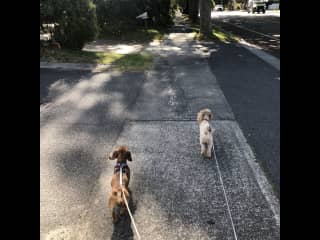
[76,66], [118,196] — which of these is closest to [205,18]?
[76,66]

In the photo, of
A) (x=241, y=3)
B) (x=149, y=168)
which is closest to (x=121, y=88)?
(x=149, y=168)

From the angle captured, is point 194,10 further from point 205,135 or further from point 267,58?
point 205,135

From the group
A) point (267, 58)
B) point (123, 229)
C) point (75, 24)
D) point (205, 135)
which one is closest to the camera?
point (123, 229)

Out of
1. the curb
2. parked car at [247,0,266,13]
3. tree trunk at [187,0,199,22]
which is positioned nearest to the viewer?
the curb

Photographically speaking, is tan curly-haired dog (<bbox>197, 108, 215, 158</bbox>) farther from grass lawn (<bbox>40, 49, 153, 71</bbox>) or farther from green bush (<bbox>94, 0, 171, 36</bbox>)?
green bush (<bbox>94, 0, 171, 36</bbox>)

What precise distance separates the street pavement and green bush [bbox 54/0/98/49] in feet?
17.8

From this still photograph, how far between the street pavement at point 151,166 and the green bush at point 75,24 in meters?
5.43

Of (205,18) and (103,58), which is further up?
(205,18)

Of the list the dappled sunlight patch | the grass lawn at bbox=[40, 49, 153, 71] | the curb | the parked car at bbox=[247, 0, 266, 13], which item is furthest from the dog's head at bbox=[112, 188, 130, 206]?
the parked car at bbox=[247, 0, 266, 13]

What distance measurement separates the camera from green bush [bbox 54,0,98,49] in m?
18.0

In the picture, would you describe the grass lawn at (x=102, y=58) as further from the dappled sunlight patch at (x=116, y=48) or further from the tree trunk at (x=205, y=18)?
the tree trunk at (x=205, y=18)

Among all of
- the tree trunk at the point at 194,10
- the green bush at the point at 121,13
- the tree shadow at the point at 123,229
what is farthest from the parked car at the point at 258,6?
the tree shadow at the point at 123,229

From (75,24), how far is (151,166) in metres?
12.6

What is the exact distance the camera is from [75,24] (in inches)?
708
